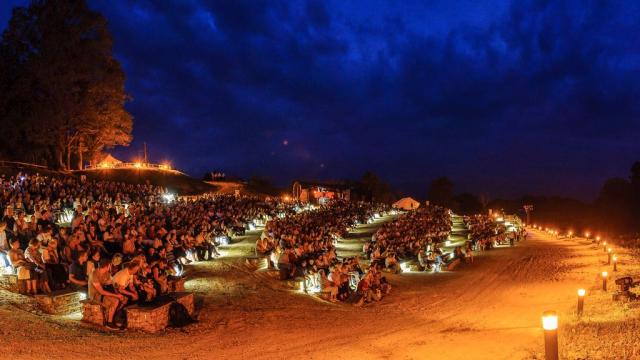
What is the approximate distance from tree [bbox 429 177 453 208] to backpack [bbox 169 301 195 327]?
3252 inches

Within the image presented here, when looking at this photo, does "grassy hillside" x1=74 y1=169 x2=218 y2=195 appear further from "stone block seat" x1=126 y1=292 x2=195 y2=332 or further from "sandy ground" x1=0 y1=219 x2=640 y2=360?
"stone block seat" x1=126 y1=292 x2=195 y2=332

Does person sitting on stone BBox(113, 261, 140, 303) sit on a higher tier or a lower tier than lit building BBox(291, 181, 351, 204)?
lower

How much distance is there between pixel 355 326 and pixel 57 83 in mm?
38245

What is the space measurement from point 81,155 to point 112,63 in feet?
27.4

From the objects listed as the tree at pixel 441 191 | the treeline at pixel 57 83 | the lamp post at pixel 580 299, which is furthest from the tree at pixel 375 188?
the lamp post at pixel 580 299

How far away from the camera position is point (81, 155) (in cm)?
4609

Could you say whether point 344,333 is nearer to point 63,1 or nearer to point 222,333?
point 222,333

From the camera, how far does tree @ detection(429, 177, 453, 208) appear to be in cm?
9038

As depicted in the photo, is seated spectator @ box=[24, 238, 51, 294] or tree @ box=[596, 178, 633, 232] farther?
tree @ box=[596, 178, 633, 232]

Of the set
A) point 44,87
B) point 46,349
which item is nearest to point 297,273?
point 46,349

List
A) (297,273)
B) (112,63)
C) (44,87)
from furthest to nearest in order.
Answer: (112,63), (44,87), (297,273)

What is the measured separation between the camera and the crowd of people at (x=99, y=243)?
987 centimetres

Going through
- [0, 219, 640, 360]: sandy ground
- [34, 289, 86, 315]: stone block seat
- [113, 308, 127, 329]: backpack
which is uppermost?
[34, 289, 86, 315]: stone block seat

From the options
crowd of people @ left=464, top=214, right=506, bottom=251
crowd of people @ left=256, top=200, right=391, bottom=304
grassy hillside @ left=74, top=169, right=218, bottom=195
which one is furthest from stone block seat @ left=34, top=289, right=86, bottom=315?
grassy hillside @ left=74, top=169, right=218, bottom=195
